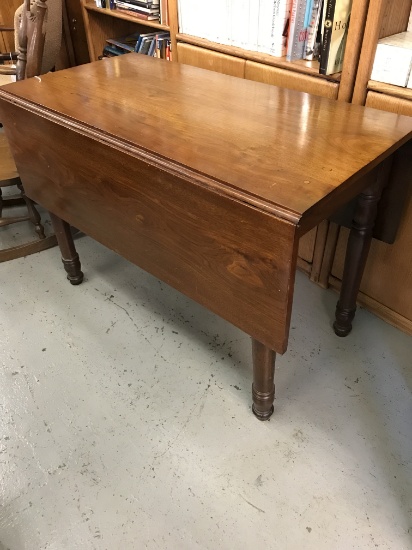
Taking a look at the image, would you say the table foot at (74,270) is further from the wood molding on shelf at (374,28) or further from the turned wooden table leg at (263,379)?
the wood molding on shelf at (374,28)

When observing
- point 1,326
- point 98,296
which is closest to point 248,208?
point 98,296

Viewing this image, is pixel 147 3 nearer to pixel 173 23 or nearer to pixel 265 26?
pixel 173 23

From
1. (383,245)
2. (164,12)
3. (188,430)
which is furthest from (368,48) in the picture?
(188,430)

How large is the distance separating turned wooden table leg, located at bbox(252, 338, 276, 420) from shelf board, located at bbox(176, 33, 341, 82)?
0.80 m

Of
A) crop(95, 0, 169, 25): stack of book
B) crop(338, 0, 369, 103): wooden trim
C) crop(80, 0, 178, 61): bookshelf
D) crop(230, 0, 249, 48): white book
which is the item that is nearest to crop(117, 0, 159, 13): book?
crop(95, 0, 169, 25): stack of book

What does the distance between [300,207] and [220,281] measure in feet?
0.95

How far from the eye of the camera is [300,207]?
83 cm

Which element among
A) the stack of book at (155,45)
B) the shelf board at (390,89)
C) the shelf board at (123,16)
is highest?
the shelf board at (123,16)

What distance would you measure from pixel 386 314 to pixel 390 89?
2.43 feet

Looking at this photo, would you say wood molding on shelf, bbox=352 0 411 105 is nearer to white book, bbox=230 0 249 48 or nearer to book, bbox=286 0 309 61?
book, bbox=286 0 309 61

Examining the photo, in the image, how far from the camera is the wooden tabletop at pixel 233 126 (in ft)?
2.99

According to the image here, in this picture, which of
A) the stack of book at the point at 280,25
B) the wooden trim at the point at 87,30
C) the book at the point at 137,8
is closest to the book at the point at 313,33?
the stack of book at the point at 280,25

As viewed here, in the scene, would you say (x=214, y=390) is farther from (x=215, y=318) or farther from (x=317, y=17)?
(x=317, y=17)

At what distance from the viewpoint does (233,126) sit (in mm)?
1131
